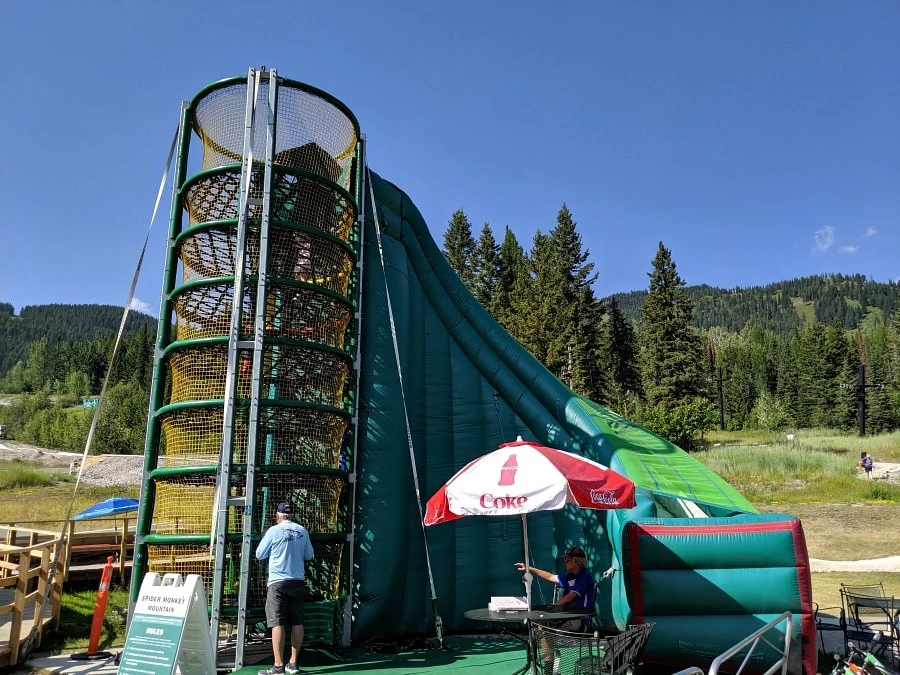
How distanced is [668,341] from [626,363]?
7.75 m

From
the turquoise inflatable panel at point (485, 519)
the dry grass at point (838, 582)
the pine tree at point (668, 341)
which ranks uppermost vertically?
the pine tree at point (668, 341)

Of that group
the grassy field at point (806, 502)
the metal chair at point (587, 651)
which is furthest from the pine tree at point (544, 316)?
the metal chair at point (587, 651)

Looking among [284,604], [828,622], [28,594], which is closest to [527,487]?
[284,604]

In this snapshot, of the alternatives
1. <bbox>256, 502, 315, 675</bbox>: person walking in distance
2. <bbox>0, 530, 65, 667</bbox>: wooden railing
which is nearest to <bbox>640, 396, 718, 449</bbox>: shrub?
<bbox>0, 530, 65, 667</bbox>: wooden railing

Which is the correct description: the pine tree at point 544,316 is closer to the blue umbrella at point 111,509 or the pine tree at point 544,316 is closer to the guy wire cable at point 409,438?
the blue umbrella at point 111,509

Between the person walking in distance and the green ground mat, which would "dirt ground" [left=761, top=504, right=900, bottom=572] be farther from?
the person walking in distance

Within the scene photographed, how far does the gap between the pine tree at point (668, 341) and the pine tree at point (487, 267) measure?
39.5 feet

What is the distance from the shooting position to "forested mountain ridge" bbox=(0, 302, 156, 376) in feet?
550

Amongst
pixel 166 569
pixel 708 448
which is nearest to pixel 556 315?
pixel 708 448

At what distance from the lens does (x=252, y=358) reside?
6.86 meters

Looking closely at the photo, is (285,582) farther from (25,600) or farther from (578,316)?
(578,316)

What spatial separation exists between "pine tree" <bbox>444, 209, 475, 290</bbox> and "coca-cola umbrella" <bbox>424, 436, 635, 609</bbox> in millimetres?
40602

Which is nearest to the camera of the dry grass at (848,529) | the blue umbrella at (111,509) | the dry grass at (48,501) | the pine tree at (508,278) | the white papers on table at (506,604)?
the white papers on table at (506,604)

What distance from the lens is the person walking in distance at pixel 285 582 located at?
575 centimetres
